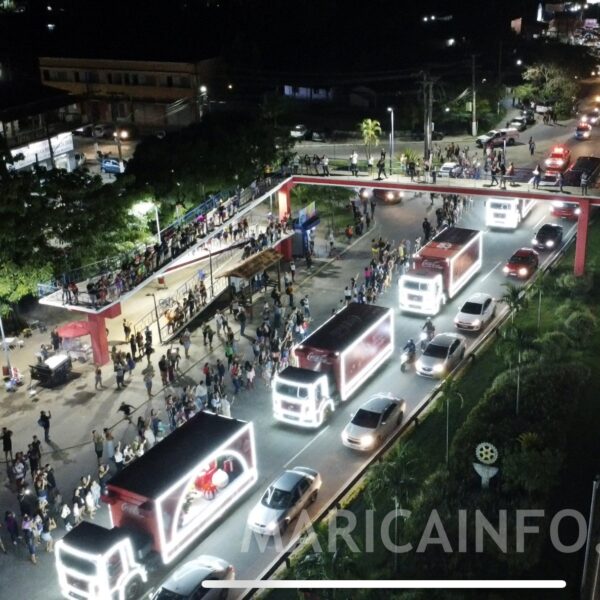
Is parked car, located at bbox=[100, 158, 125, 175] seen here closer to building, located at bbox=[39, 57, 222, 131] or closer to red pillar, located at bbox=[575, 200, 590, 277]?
building, located at bbox=[39, 57, 222, 131]

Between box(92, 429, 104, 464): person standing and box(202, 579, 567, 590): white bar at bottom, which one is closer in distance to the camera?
box(202, 579, 567, 590): white bar at bottom

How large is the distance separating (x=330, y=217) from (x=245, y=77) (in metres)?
36.5

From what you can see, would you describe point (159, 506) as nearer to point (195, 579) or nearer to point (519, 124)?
point (195, 579)

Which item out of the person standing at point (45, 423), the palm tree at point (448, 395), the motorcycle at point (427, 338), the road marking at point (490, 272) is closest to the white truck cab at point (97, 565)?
the person standing at point (45, 423)

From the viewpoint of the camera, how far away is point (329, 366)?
37.0 m

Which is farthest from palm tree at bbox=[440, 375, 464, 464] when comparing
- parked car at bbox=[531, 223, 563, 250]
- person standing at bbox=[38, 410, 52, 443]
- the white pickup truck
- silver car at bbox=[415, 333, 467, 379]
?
the white pickup truck

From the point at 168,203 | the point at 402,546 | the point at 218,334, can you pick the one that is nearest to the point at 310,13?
the point at 168,203

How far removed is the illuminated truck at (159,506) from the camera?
89.7 feet

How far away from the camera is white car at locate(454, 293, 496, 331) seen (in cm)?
4384

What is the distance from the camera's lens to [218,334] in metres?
44.5

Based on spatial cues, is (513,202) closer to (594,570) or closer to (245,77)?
(594,570)

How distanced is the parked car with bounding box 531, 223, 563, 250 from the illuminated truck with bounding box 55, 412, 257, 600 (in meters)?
28.1

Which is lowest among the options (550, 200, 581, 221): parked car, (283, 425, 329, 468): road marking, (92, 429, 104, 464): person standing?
(283, 425, 329, 468): road marking

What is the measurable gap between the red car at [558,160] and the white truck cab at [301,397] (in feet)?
114
